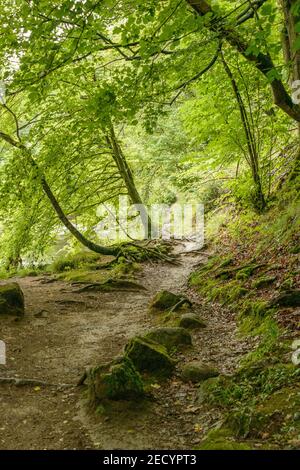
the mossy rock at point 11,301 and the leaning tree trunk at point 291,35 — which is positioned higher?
the leaning tree trunk at point 291,35

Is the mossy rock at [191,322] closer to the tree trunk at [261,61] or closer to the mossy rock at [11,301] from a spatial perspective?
the mossy rock at [11,301]

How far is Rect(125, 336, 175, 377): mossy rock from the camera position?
6.30 m

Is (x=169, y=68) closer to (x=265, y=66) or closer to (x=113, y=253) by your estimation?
(x=265, y=66)

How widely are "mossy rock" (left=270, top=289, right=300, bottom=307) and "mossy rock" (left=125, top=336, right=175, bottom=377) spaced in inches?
80.9

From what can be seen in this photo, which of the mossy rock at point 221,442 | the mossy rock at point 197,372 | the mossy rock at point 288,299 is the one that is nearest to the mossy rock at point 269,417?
the mossy rock at point 221,442

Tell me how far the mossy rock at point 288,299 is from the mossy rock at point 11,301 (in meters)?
5.56

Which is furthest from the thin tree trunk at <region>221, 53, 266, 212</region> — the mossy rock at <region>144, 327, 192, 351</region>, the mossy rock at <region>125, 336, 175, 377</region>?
the mossy rock at <region>125, 336, 175, 377</region>

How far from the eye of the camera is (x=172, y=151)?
25578mm

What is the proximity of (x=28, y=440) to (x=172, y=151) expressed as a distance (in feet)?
72.7

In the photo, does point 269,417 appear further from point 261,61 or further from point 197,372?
point 261,61

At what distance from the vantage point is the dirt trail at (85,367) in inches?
189

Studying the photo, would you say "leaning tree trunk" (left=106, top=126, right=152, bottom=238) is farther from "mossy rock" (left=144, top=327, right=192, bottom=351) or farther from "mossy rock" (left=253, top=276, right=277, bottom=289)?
"mossy rock" (left=144, top=327, right=192, bottom=351)

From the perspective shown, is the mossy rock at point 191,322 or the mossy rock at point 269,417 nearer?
the mossy rock at point 269,417

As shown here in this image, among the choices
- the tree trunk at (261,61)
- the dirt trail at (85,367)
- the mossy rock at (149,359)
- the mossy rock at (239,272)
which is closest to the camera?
the dirt trail at (85,367)
